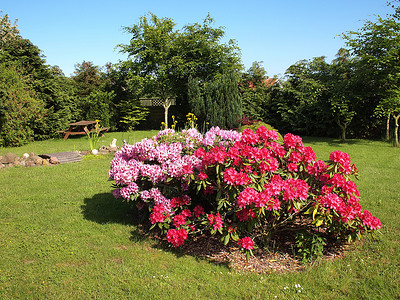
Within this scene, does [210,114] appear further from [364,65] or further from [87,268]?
[87,268]

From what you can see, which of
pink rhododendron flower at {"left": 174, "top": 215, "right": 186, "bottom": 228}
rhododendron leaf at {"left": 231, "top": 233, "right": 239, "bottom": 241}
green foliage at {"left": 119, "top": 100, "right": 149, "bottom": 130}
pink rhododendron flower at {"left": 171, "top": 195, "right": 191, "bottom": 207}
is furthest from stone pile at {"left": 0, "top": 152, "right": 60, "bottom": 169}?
green foliage at {"left": 119, "top": 100, "right": 149, "bottom": 130}

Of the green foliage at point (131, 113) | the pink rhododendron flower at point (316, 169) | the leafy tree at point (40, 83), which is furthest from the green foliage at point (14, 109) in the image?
the pink rhododendron flower at point (316, 169)

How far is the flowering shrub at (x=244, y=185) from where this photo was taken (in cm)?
285

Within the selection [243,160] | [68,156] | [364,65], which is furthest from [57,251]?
[364,65]

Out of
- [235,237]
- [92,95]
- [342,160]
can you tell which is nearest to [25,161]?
[235,237]

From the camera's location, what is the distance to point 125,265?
3010 millimetres

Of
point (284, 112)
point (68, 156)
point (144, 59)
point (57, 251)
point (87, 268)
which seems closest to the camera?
point (87, 268)

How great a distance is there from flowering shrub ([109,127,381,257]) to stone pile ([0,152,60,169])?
520 centimetres

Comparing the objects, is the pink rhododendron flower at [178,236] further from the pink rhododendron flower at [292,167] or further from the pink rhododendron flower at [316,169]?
the pink rhododendron flower at [316,169]

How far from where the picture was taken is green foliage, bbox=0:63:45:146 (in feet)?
35.0

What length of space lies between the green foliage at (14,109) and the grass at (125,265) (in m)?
7.08

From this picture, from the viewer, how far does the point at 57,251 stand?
329 centimetres

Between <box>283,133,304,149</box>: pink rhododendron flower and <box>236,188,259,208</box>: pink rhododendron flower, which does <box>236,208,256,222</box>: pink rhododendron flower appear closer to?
<box>236,188,259,208</box>: pink rhododendron flower

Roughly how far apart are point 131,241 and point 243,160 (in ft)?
5.51
